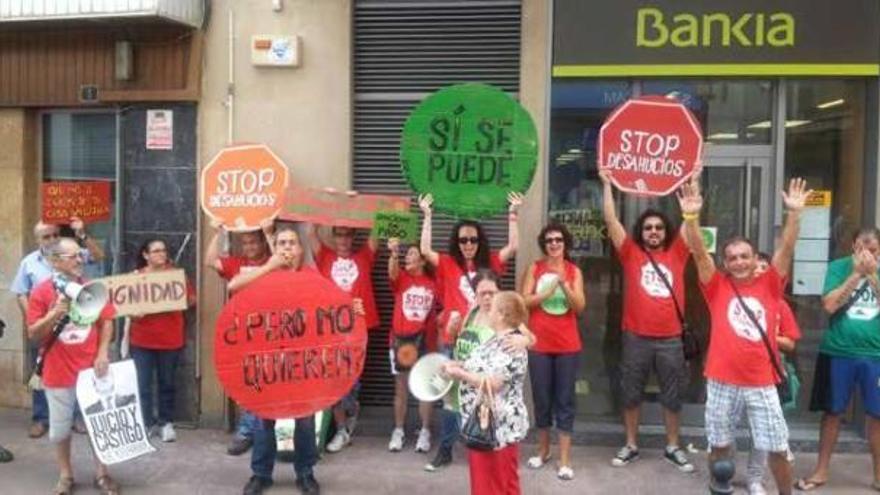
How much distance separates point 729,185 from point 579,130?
130cm

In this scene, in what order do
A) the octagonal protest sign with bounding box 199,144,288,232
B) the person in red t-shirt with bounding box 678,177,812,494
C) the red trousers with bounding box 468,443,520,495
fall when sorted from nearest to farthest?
the red trousers with bounding box 468,443,520,495 < the person in red t-shirt with bounding box 678,177,812,494 < the octagonal protest sign with bounding box 199,144,288,232

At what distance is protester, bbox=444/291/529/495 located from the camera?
5.03 meters

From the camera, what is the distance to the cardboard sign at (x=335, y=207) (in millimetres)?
6945

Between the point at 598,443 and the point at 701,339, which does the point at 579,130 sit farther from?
the point at 598,443

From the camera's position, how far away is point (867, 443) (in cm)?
729

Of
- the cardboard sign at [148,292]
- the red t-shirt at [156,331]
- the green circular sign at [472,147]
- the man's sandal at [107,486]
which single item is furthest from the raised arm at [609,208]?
the man's sandal at [107,486]

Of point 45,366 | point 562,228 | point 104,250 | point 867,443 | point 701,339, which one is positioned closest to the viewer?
point 45,366

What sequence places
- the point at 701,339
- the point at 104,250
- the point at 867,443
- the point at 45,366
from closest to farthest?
1. the point at 45,366
2. the point at 867,443
3. the point at 701,339
4. the point at 104,250

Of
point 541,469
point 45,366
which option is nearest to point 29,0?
point 45,366

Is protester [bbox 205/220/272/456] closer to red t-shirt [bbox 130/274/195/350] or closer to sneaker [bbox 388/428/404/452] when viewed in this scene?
red t-shirt [bbox 130/274/195/350]

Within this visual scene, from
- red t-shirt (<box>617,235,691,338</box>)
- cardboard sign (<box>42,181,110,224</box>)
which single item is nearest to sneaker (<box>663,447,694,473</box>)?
red t-shirt (<box>617,235,691,338</box>)

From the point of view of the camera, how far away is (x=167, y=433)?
7.60 meters

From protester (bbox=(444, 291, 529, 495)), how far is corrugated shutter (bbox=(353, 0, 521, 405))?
8.82ft

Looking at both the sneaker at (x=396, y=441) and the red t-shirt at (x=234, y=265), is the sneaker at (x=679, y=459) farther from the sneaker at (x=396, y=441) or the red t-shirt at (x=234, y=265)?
the red t-shirt at (x=234, y=265)
